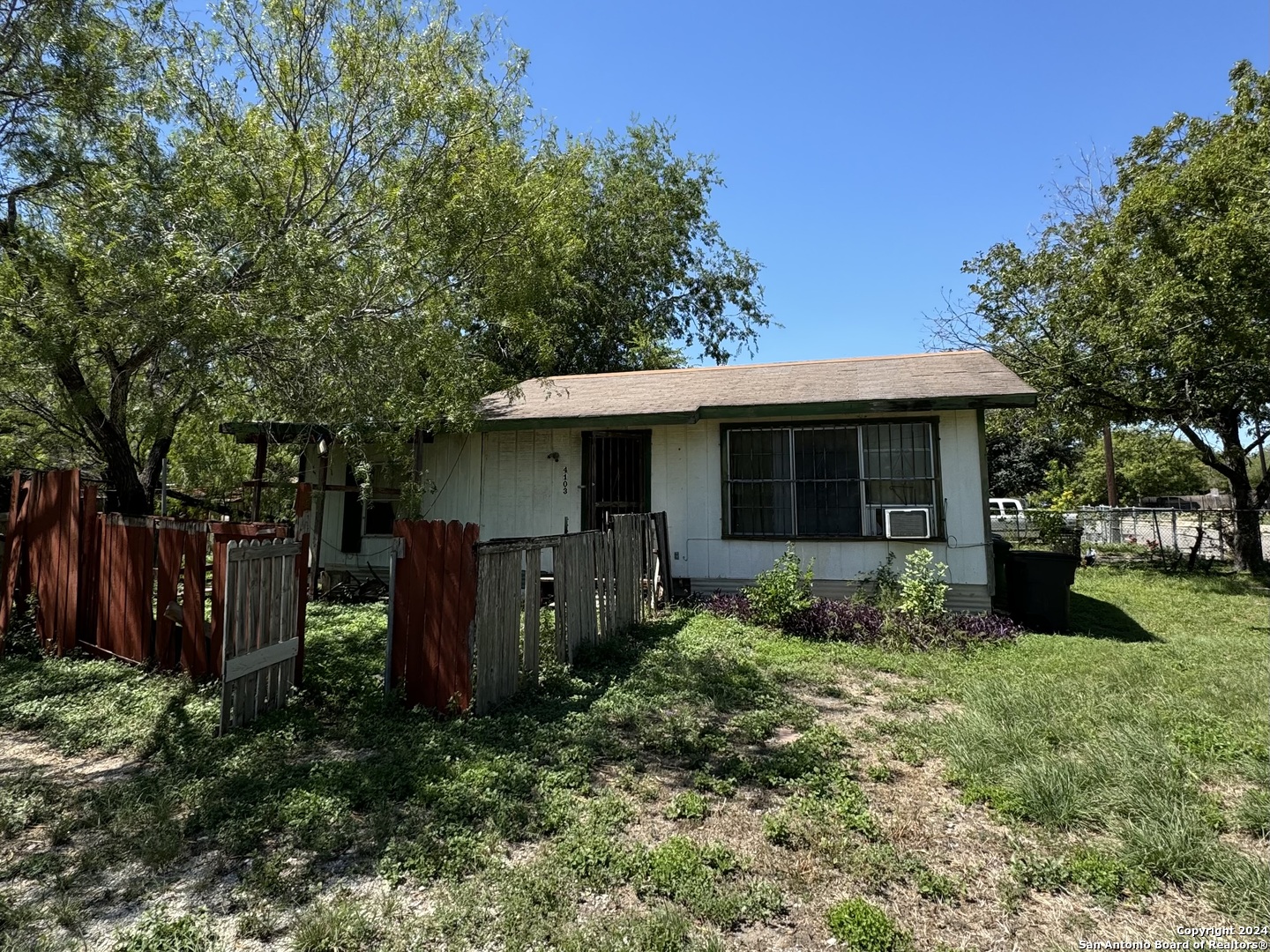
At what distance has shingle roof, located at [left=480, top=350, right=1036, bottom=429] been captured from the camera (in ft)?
26.4

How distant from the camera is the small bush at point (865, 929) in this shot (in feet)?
7.86

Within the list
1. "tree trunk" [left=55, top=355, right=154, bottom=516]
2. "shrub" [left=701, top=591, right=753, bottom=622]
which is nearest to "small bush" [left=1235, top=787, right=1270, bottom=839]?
"shrub" [left=701, top=591, right=753, bottom=622]

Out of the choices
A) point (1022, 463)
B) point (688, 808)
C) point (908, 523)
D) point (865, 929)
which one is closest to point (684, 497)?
point (908, 523)

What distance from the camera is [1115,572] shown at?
46.5 feet

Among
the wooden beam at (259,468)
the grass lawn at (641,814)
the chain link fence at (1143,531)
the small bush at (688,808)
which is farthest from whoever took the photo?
the chain link fence at (1143,531)

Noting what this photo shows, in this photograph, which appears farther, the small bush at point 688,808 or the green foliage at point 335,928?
the small bush at point 688,808

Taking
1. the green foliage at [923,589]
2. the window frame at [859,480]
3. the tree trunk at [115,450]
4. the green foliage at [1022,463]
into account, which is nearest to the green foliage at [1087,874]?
the green foliage at [923,589]

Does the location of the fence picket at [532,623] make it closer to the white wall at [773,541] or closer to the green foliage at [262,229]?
the green foliage at [262,229]

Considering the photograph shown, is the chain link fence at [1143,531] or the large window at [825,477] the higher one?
the large window at [825,477]

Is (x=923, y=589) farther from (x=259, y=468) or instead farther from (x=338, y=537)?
(x=259, y=468)

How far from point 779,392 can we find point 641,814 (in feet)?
22.1

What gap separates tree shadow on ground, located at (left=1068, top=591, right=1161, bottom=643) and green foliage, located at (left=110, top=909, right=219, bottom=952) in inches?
341

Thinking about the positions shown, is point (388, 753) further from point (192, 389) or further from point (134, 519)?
point (192, 389)

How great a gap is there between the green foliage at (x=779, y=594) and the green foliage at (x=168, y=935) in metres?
5.97
